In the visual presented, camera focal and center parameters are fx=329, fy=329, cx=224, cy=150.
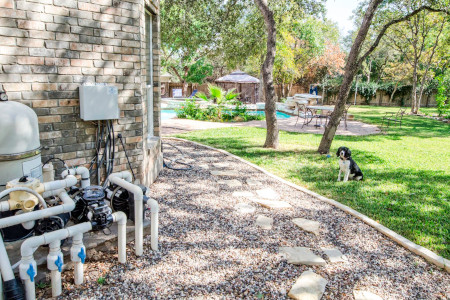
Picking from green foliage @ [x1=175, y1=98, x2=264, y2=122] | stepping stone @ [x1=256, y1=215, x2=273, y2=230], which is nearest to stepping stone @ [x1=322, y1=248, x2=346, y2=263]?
stepping stone @ [x1=256, y1=215, x2=273, y2=230]

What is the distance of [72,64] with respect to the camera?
3619mm

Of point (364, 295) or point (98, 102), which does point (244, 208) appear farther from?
point (98, 102)

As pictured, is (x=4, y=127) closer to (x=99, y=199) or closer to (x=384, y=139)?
(x=99, y=199)

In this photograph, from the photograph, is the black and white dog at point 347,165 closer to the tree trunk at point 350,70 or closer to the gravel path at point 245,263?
the gravel path at point 245,263

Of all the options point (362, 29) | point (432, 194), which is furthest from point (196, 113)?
point (432, 194)

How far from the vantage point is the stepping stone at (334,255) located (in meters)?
3.23

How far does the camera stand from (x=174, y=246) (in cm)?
333

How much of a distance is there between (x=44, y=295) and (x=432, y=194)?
5.57 meters

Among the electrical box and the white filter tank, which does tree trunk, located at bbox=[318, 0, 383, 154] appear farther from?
the white filter tank

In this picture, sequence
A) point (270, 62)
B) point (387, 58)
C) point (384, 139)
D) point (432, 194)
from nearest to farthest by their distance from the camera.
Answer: point (432, 194), point (270, 62), point (384, 139), point (387, 58)

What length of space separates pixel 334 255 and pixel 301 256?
1.15ft

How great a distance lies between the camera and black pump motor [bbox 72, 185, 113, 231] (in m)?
2.79

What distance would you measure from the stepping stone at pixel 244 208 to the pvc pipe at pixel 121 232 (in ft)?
5.79

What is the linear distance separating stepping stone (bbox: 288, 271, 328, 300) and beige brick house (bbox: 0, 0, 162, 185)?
2684 mm
